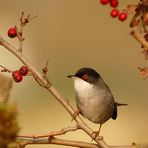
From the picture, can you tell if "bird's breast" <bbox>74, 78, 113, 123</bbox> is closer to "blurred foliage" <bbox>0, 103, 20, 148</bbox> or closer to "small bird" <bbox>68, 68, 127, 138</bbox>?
"small bird" <bbox>68, 68, 127, 138</bbox>

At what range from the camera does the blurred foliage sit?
2.59m

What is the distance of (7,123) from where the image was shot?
260 centimetres

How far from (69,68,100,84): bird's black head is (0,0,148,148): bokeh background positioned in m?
3.57

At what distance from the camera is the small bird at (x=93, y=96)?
17.5ft

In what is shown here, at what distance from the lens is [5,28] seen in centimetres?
1377

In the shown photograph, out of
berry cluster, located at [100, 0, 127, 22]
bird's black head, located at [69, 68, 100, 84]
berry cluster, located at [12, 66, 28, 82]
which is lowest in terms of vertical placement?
bird's black head, located at [69, 68, 100, 84]

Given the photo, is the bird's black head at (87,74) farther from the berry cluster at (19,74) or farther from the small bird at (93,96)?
the berry cluster at (19,74)

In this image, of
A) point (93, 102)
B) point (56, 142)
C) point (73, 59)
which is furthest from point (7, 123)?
point (73, 59)

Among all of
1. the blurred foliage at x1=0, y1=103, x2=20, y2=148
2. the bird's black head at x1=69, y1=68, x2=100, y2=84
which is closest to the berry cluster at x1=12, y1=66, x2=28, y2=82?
the blurred foliage at x1=0, y1=103, x2=20, y2=148

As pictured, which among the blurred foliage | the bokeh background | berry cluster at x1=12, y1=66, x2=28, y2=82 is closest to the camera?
the blurred foliage

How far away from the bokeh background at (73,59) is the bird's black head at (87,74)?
357 centimetres

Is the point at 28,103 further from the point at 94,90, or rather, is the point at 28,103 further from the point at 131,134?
the point at 94,90

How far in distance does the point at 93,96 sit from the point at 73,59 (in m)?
7.39

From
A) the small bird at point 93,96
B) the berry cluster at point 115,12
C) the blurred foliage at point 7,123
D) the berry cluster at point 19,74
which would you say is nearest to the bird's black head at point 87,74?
the small bird at point 93,96
